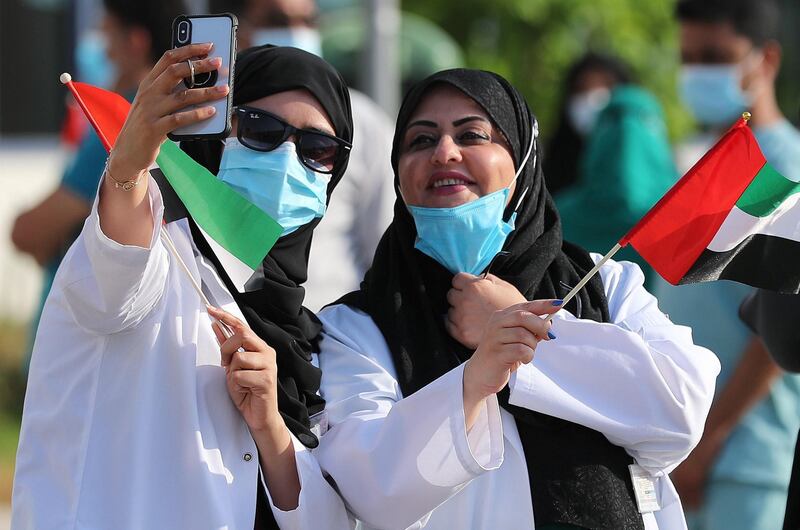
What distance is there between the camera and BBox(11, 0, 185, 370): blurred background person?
515cm

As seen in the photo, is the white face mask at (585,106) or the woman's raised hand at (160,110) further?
the white face mask at (585,106)

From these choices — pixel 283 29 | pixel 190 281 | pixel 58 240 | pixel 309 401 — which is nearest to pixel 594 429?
pixel 309 401

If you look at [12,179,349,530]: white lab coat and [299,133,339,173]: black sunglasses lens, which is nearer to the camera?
A: [12,179,349,530]: white lab coat

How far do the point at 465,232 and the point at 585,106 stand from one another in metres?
4.94

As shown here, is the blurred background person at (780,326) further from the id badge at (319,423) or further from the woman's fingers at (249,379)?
the woman's fingers at (249,379)

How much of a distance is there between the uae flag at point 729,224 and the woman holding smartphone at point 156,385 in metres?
0.90

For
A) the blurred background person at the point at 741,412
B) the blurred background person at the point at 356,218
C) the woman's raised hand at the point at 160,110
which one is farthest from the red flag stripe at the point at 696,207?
the blurred background person at the point at 356,218

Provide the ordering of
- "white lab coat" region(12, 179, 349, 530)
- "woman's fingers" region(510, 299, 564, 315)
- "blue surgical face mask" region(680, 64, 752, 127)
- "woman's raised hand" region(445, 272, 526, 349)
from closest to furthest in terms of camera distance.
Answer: "white lab coat" region(12, 179, 349, 530)
"woman's fingers" region(510, 299, 564, 315)
"woman's raised hand" region(445, 272, 526, 349)
"blue surgical face mask" region(680, 64, 752, 127)

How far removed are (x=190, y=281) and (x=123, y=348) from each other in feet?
0.70

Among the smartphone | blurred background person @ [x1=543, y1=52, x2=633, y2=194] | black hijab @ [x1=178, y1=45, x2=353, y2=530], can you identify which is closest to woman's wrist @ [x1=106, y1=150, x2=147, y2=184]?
the smartphone

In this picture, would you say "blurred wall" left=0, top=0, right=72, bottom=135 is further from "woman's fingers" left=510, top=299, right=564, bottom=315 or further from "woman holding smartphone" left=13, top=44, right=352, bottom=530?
"woman's fingers" left=510, top=299, right=564, bottom=315

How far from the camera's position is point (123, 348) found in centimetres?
301

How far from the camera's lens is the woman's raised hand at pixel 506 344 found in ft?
9.93

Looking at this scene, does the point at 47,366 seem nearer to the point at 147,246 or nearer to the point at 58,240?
the point at 147,246
